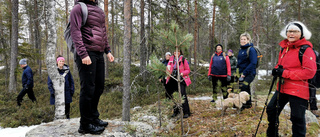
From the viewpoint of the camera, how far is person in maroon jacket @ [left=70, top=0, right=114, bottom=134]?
2350mm

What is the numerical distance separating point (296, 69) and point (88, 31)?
312cm

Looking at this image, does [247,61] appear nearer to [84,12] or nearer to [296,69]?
[296,69]

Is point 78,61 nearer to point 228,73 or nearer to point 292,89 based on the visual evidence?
point 292,89

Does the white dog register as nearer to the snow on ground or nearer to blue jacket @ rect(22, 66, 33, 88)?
the snow on ground

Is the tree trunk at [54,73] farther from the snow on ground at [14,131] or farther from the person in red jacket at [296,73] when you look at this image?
the person in red jacket at [296,73]

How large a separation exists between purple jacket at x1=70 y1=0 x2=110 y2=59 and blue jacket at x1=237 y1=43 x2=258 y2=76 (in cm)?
352

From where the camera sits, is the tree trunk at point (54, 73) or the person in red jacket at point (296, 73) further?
the tree trunk at point (54, 73)

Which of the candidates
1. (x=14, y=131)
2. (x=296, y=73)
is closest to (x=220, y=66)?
(x=296, y=73)

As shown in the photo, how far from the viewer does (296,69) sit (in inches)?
93.0

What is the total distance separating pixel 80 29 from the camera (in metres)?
2.47

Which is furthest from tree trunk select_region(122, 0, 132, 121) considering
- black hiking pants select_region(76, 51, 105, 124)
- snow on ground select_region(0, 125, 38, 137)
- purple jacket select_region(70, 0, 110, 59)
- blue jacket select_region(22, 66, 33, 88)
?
blue jacket select_region(22, 66, 33, 88)

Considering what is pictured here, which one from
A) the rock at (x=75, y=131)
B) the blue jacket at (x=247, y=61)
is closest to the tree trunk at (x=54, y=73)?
the rock at (x=75, y=131)

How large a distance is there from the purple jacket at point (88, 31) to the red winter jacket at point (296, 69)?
2852 mm

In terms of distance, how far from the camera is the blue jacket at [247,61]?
4113mm
